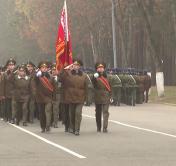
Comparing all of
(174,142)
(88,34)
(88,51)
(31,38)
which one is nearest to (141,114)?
(174,142)

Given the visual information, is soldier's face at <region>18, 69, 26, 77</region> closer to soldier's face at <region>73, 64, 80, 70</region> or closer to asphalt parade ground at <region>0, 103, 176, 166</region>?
asphalt parade ground at <region>0, 103, 176, 166</region>

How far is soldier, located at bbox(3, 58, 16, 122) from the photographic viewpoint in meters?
23.4

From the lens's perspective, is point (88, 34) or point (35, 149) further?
point (88, 34)

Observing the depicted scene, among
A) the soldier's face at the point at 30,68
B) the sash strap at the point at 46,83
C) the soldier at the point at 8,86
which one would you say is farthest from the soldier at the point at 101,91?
the soldier's face at the point at 30,68

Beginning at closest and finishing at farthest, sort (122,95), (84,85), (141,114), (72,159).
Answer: (72,159) < (84,85) < (141,114) < (122,95)

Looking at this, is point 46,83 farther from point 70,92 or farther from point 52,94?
point 70,92

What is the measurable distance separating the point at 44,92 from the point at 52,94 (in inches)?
11.0

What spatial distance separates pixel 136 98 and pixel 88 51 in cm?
3755

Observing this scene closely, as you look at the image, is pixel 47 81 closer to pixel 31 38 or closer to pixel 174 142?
pixel 174 142

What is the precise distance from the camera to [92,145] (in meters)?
15.9

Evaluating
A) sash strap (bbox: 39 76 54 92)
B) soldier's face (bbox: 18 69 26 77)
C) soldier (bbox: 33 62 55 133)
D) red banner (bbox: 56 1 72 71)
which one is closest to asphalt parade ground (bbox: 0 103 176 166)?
soldier (bbox: 33 62 55 133)

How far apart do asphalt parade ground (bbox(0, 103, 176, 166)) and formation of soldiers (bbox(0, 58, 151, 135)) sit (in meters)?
0.42

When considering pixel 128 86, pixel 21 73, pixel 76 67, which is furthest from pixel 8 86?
pixel 128 86

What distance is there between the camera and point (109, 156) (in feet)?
45.4
